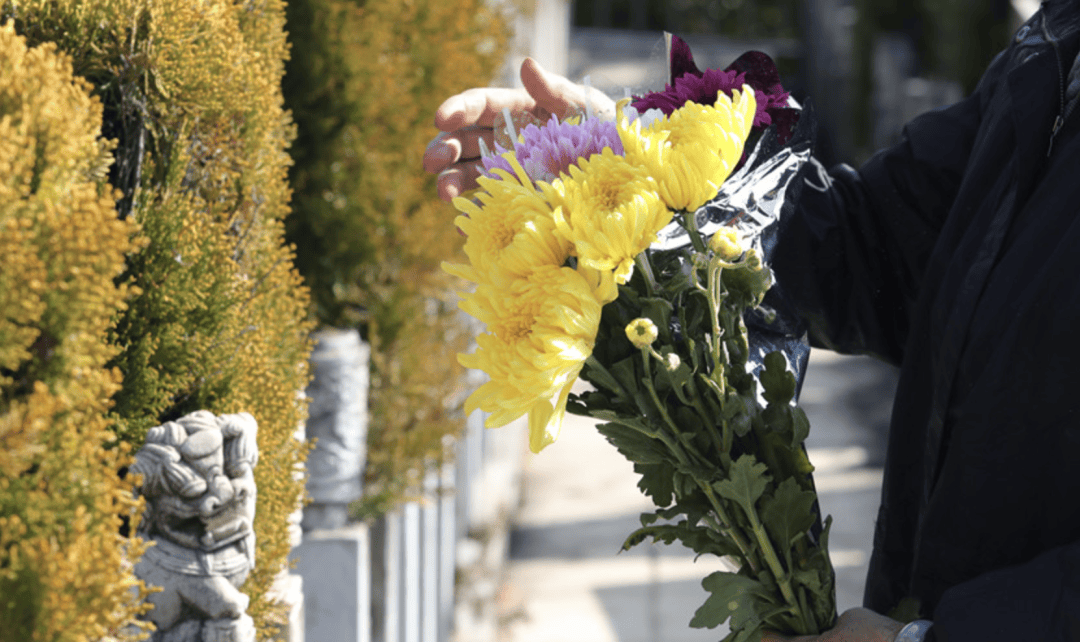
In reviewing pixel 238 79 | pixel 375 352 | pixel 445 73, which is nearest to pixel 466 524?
pixel 375 352

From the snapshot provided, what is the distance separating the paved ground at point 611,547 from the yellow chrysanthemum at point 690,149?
286cm

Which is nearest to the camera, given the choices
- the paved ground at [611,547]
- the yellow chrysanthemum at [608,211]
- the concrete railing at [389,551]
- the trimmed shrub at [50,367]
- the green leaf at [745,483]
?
the trimmed shrub at [50,367]

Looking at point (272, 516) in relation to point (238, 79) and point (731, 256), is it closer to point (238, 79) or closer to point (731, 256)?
point (238, 79)

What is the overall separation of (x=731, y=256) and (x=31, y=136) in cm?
67

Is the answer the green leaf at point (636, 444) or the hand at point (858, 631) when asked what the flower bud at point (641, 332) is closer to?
the green leaf at point (636, 444)

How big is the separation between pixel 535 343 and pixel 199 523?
20.6 inches

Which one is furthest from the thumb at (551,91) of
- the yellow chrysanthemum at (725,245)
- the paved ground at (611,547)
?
the paved ground at (611,547)

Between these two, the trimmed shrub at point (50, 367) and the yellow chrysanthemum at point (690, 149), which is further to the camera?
the yellow chrysanthemum at point (690, 149)

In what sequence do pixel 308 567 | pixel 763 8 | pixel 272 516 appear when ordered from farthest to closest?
pixel 763 8 < pixel 308 567 < pixel 272 516

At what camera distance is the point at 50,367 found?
2.88 ft

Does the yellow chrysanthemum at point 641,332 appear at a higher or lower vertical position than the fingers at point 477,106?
lower

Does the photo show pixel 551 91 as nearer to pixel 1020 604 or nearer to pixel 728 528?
pixel 728 528

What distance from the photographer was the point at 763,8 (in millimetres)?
19438

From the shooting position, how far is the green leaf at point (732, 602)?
1229 mm
